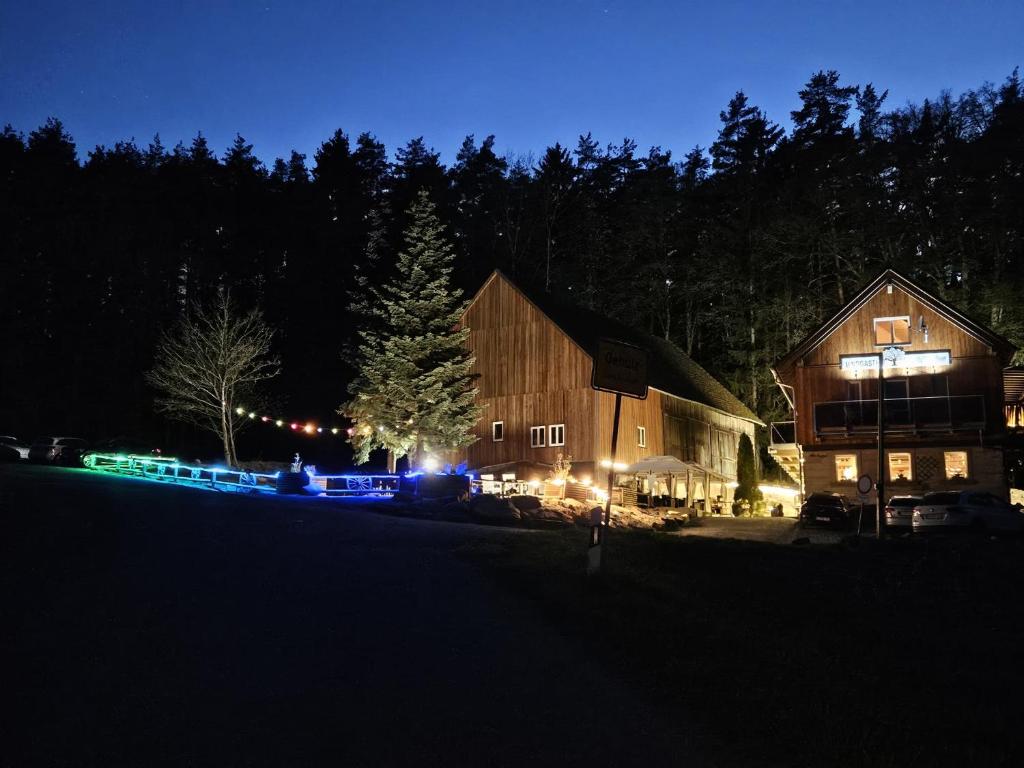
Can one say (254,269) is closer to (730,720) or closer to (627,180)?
(627,180)

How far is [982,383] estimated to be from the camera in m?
40.0

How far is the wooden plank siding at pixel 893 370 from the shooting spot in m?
40.0

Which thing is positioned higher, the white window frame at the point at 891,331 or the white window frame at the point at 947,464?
the white window frame at the point at 891,331

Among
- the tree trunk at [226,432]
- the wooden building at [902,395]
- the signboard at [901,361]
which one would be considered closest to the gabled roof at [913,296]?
the wooden building at [902,395]

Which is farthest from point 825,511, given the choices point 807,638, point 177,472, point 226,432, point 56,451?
point 56,451

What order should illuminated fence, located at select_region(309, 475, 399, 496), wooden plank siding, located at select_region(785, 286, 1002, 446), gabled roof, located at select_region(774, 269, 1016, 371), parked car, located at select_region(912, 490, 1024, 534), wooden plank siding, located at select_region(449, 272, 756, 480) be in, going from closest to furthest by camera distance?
parked car, located at select_region(912, 490, 1024, 534) → illuminated fence, located at select_region(309, 475, 399, 496) → gabled roof, located at select_region(774, 269, 1016, 371) → wooden plank siding, located at select_region(785, 286, 1002, 446) → wooden plank siding, located at select_region(449, 272, 756, 480)

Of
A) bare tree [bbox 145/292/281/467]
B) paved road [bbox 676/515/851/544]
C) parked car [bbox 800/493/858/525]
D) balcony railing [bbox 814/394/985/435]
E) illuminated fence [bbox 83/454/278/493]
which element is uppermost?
bare tree [bbox 145/292/281/467]

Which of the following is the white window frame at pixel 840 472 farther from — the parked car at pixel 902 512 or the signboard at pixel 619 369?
the signboard at pixel 619 369

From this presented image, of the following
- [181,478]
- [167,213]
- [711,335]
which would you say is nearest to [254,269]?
[167,213]

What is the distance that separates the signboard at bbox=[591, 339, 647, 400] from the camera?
13719 millimetres

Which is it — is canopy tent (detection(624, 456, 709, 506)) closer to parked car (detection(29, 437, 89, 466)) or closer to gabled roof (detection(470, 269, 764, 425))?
gabled roof (detection(470, 269, 764, 425))

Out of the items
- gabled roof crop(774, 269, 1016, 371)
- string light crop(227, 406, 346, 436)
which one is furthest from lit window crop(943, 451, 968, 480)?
string light crop(227, 406, 346, 436)

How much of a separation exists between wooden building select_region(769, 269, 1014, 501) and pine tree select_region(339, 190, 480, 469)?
15.5 m

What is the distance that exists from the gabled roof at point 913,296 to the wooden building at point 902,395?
0.04 metres
